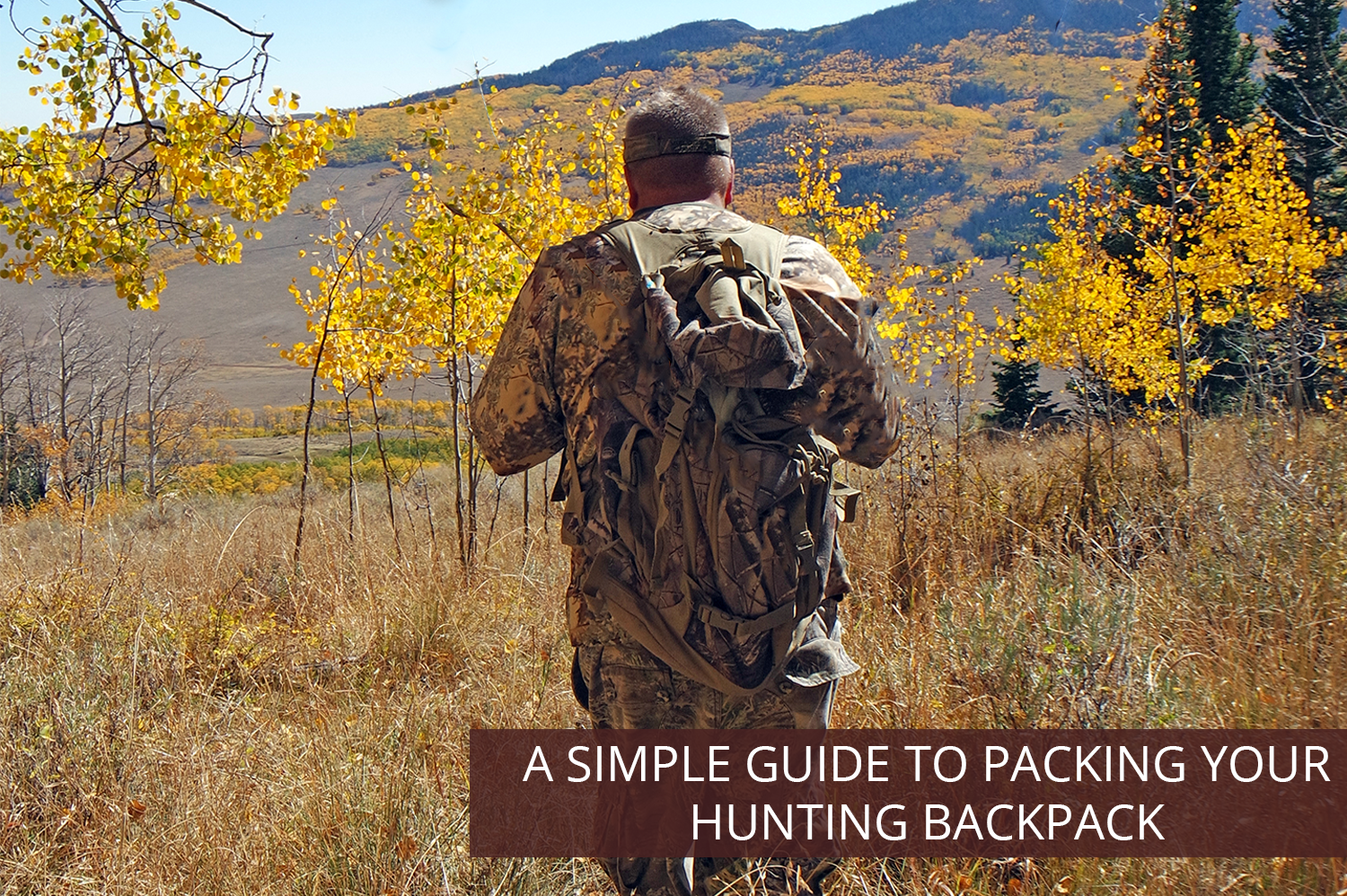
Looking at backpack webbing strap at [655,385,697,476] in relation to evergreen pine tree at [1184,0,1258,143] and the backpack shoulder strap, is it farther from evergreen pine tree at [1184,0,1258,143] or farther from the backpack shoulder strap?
evergreen pine tree at [1184,0,1258,143]

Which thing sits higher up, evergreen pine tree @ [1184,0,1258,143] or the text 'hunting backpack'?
evergreen pine tree @ [1184,0,1258,143]

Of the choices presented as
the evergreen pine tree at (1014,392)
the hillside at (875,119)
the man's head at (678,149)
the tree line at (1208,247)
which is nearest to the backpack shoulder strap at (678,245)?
the man's head at (678,149)

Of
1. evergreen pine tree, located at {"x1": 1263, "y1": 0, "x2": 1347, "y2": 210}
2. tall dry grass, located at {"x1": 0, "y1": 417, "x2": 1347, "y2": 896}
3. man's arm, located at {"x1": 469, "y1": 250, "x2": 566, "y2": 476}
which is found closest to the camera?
man's arm, located at {"x1": 469, "y1": 250, "x2": 566, "y2": 476}

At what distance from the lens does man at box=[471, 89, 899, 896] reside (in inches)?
75.6

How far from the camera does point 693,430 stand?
6.36 feet

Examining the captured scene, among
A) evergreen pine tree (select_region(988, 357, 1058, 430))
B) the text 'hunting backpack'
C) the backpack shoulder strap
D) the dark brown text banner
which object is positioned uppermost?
the backpack shoulder strap

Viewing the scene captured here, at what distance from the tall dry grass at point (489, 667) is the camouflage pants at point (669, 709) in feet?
1.43

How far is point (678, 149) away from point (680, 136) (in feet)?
0.09

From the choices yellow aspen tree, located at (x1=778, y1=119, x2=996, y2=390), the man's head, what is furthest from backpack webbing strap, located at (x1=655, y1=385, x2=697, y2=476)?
yellow aspen tree, located at (x1=778, y1=119, x2=996, y2=390)

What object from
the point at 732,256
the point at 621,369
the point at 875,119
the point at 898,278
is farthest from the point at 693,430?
the point at 875,119

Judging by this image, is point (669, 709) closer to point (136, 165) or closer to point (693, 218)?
point (693, 218)

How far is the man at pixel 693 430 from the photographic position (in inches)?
75.6

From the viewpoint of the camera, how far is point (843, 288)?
2.07 meters

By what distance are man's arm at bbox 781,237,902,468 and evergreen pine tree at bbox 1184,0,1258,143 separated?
21809 mm
